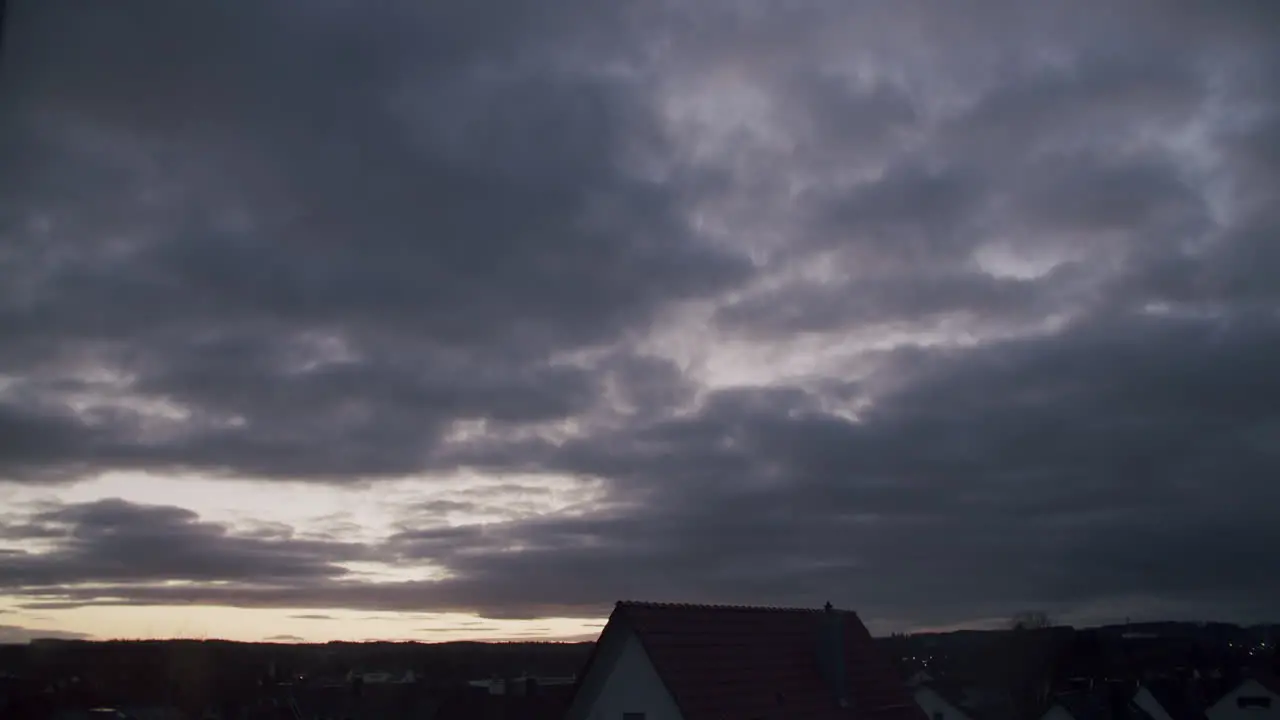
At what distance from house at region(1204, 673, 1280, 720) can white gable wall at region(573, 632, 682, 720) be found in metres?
61.3

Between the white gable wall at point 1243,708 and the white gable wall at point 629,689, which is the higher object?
the white gable wall at point 629,689

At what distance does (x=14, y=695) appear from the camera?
74.2 feet

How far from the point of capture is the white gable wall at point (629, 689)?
22.1m

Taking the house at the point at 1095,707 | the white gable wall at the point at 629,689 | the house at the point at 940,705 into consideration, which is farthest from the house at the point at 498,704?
the white gable wall at the point at 629,689

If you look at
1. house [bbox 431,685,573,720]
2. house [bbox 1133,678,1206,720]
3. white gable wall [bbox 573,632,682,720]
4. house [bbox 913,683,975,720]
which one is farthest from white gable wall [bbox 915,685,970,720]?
white gable wall [bbox 573,632,682,720]

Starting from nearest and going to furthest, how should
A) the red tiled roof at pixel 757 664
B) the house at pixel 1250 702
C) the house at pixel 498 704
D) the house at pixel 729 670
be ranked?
the house at pixel 729 670 → the red tiled roof at pixel 757 664 → the house at pixel 498 704 → the house at pixel 1250 702

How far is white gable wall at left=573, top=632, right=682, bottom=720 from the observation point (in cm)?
2211

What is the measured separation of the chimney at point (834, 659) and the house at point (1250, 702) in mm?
54937

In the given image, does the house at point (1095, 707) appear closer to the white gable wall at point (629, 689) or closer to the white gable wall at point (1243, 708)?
the white gable wall at point (1243, 708)

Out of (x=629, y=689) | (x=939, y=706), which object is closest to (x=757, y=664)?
(x=629, y=689)

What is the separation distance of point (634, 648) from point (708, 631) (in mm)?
2361

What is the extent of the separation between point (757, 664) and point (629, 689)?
3481 mm

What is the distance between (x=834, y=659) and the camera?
26.9m

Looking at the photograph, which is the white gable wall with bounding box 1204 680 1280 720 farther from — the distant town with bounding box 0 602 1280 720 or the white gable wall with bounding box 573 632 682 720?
the white gable wall with bounding box 573 632 682 720
